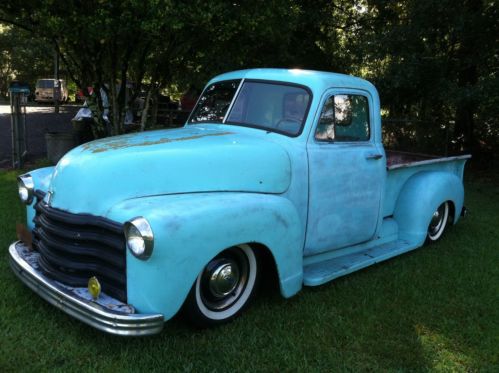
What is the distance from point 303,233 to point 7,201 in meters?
4.28

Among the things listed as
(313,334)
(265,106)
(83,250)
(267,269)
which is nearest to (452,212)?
(265,106)

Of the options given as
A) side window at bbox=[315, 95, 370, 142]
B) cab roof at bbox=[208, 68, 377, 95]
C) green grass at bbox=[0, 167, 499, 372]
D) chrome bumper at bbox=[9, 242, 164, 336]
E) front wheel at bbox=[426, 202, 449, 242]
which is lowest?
green grass at bbox=[0, 167, 499, 372]

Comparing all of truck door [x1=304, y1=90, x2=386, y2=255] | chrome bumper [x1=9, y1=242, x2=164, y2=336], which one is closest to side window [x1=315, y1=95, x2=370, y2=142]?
truck door [x1=304, y1=90, x2=386, y2=255]

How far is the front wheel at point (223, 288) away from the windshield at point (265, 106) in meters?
1.13

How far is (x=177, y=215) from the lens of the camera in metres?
2.81

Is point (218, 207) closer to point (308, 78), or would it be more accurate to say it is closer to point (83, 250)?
point (83, 250)

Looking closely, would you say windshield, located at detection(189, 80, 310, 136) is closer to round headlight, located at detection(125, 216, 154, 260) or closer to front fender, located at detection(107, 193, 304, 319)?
front fender, located at detection(107, 193, 304, 319)

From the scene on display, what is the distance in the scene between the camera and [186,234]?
2.80 meters

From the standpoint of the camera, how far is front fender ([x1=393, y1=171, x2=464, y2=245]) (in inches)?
195

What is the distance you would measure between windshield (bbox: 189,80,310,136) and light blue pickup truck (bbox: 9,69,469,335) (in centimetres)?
1

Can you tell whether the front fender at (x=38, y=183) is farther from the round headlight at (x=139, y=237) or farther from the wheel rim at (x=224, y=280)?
the wheel rim at (x=224, y=280)

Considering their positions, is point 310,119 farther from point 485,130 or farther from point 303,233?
Answer: point 485,130

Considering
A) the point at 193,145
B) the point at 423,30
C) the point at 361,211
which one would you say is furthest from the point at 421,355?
the point at 423,30

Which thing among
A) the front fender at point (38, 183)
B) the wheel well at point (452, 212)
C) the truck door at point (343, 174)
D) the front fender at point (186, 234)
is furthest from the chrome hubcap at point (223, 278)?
the wheel well at point (452, 212)
